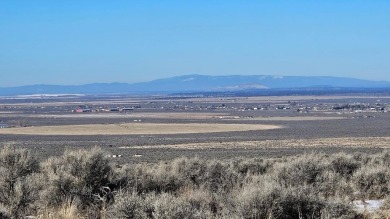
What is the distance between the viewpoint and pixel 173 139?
49.1 m

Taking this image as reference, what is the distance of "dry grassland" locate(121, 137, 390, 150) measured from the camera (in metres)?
40.8

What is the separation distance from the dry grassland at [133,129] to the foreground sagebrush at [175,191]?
141 feet

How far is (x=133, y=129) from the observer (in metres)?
61.2

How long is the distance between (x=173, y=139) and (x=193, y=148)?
897 centimetres

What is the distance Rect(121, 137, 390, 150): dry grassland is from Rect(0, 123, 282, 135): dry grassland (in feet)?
44.1

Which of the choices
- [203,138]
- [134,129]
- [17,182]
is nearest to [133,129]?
[134,129]

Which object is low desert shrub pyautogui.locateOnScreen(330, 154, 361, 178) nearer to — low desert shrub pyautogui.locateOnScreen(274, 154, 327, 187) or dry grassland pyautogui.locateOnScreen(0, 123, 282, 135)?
low desert shrub pyautogui.locateOnScreen(274, 154, 327, 187)

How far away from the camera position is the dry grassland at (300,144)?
4084 centimetres

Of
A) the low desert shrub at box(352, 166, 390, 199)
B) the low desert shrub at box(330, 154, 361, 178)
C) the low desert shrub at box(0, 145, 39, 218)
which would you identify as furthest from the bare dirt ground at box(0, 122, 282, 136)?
the low desert shrub at box(352, 166, 390, 199)

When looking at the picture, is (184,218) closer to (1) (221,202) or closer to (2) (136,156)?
(1) (221,202)

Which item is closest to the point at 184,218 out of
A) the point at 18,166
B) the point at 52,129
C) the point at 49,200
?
the point at 49,200

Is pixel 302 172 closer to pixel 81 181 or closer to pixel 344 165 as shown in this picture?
pixel 344 165

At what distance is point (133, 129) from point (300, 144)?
76.2 ft

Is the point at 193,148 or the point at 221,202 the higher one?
the point at 221,202
